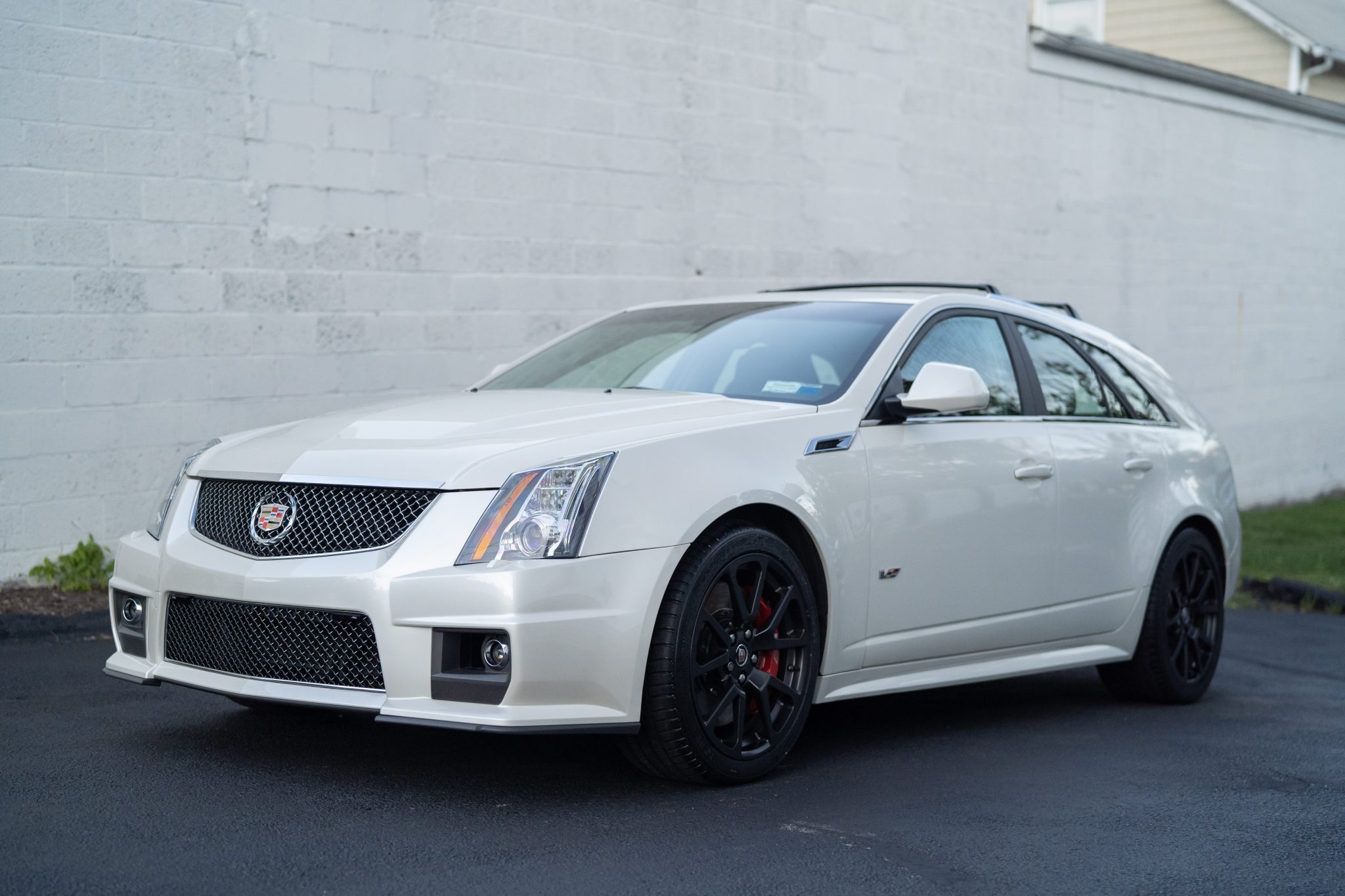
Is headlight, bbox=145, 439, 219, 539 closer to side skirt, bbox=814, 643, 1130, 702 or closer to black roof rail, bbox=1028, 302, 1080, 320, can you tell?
side skirt, bbox=814, 643, 1130, 702

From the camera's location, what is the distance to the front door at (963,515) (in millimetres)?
5094

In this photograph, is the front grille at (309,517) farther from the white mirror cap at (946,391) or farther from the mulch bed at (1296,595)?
the mulch bed at (1296,595)

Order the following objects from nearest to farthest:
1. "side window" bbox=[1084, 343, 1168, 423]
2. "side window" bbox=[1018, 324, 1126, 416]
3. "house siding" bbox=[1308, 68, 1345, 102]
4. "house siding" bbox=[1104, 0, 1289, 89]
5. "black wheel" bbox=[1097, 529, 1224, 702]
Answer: "side window" bbox=[1018, 324, 1126, 416]
"black wheel" bbox=[1097, 529, 1224, 702]
"side window" bbox=[1084, 343, 1168, 423]
"house siding" bbox=[1104, 0, 1289, 89]
"house siding" bbox=[1308, 68, 1345, 102]

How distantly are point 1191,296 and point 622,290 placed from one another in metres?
8.39

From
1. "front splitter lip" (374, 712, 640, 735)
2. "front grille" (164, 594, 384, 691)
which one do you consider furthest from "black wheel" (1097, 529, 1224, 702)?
"front grille" (164, 594, 384, 691)

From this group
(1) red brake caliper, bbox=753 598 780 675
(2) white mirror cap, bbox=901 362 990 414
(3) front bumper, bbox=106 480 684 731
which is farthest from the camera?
(2) white mirror cap, bbox=901 362 990 414

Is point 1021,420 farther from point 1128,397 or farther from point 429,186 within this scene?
point 429,186

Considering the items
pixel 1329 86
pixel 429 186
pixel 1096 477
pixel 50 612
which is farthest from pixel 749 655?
pixel 1329 86

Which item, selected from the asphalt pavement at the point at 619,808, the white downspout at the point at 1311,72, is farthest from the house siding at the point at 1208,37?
the asphalt pavement at the point at 619,808

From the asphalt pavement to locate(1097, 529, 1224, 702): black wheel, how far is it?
18.1 inches

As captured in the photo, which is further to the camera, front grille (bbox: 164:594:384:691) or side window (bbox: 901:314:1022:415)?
A: side window (bbox: 901:314:1022:415)

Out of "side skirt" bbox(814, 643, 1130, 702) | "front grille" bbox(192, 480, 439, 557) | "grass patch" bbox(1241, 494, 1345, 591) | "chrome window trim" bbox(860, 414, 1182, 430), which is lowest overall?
"grass patch" bbox(1241, 494, 1345, 591)

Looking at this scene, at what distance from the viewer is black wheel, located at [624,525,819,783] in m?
4.29

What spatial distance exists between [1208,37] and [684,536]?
1999cm
